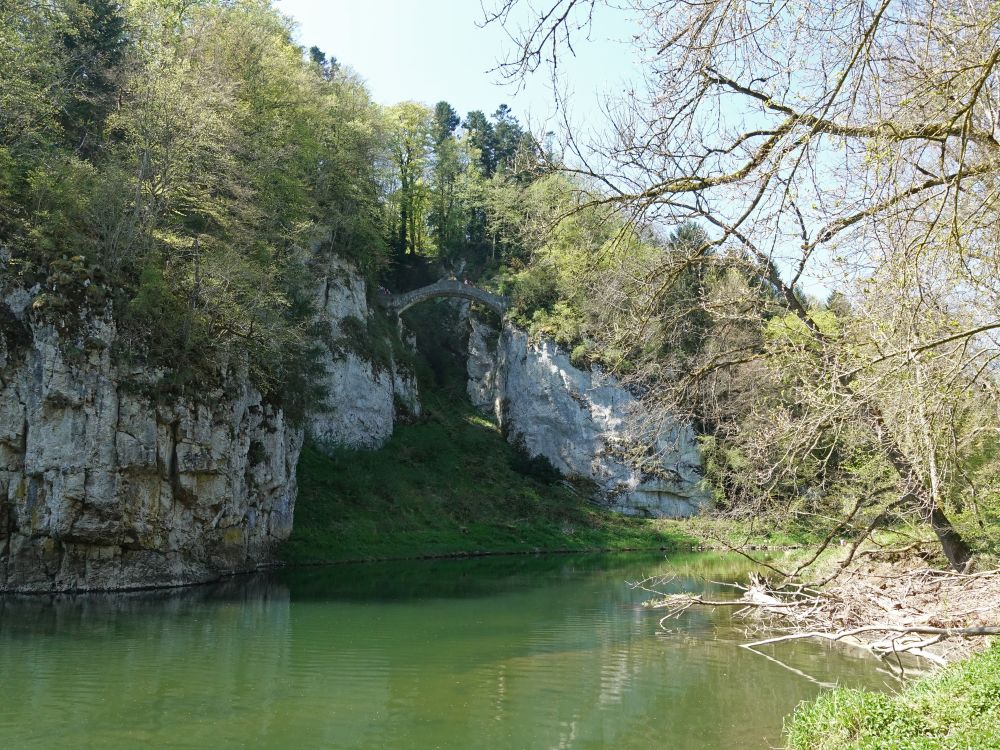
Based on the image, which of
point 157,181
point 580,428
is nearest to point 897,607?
point 157,181

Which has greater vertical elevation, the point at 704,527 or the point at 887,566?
the point at 704,527

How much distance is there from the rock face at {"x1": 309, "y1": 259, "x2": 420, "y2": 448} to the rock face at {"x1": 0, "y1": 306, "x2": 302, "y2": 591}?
1252 centimetres

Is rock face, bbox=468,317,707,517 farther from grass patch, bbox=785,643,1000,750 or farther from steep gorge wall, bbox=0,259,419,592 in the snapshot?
grass patch, bbox=785,643,1000,750

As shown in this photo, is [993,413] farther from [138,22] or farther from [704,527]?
[138,22]

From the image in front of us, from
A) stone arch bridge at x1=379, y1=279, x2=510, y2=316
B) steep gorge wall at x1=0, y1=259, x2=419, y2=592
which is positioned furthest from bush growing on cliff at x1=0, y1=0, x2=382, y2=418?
stone arch bridge at x1=379, y1=279, x2=510, y2=316

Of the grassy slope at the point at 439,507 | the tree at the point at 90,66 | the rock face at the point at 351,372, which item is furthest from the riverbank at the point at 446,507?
the tree at the point at 90,66

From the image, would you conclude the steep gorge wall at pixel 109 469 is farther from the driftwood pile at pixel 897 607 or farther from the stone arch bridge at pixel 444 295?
the stone arch bridge at pixel 444 295

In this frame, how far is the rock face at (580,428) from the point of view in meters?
38.7

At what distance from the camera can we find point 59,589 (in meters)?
18.3

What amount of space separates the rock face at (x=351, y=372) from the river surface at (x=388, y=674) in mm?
16579

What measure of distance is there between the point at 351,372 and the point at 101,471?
18138 mm

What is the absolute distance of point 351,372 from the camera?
36.5m

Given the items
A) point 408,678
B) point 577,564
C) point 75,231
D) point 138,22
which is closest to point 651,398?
point 408,678

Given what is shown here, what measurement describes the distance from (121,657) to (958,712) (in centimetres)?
1058
